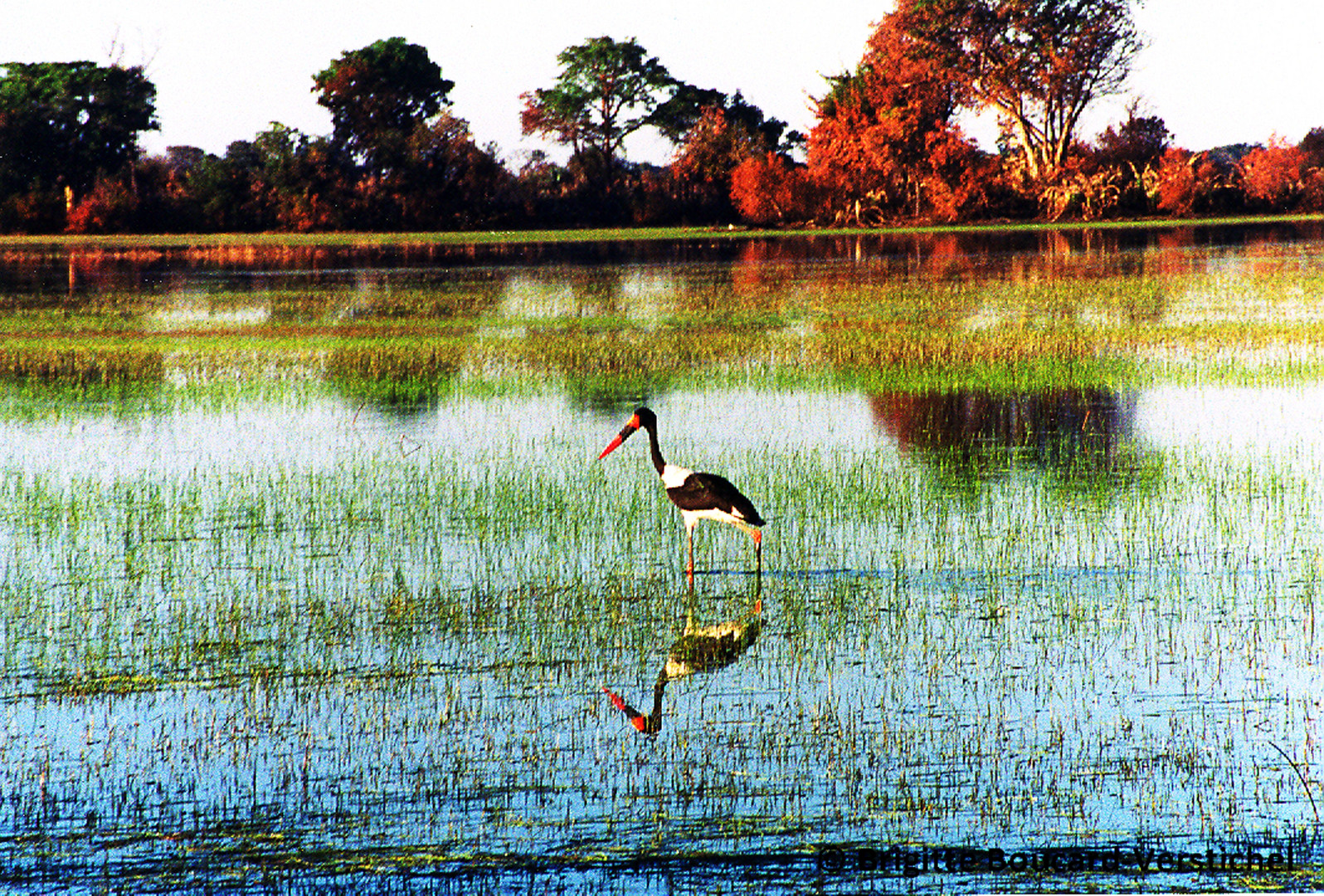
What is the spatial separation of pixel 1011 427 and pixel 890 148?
5521cm

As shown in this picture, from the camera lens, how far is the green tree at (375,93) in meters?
78.4

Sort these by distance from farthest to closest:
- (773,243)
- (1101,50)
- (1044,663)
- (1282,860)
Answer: (1101,50) → (773,243) → (1044,663) → (1282,860)

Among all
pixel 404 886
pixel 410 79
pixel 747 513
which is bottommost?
pixel 404 886

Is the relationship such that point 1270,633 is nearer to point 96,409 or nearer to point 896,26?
point 96,409

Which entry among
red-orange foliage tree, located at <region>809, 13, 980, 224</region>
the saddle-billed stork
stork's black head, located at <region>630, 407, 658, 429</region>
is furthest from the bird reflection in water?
red-orange foliage tree, located at <region>809, 13, 980, 224</region>

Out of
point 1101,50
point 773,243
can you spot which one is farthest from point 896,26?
point 773,243

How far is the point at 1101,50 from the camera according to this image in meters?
75.6

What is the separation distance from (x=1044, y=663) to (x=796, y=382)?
12.5 m

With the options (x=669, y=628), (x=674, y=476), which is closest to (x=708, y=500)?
(x=674, y=476)

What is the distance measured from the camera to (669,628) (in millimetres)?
10203

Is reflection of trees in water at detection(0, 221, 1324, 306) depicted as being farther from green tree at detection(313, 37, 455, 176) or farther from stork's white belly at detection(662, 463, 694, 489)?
stork's white belly at detection(662, 463, 694, 489)

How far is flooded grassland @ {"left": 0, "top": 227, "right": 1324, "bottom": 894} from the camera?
275 inches
